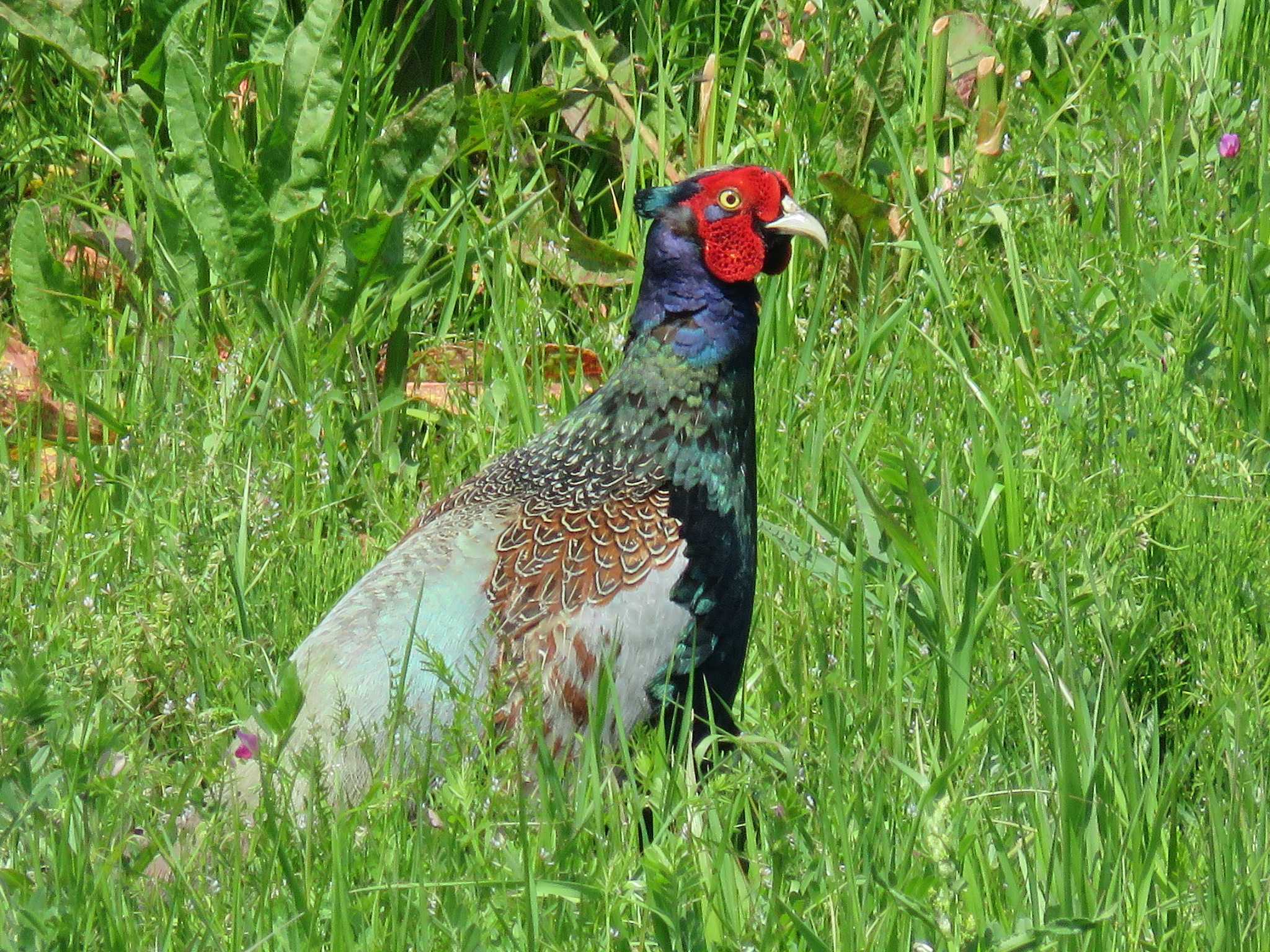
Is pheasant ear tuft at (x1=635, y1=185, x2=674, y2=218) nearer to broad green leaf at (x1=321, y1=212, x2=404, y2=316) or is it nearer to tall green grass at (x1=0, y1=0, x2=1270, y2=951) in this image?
tall green grass at (x1=0, y1=0, x2=1270, y2=951)

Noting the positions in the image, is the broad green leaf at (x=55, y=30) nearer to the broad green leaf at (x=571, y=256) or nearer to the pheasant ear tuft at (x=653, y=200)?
the broad green leaf at (x=571, y=256)

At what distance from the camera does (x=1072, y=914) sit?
2.27 meters

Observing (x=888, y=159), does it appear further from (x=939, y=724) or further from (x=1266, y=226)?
(x=939, y=724)

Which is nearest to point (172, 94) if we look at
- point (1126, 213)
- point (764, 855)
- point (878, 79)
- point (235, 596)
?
point (235, 596)

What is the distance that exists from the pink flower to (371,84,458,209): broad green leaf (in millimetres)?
2380

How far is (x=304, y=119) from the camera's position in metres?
4.55

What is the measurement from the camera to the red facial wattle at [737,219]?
3.35m

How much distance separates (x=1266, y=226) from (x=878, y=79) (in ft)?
3.88

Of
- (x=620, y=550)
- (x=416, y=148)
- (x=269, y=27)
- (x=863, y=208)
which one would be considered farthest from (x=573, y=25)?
(x=620, y=550)

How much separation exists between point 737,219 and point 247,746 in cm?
146

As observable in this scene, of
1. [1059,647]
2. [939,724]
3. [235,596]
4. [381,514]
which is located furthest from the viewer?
[381,514]

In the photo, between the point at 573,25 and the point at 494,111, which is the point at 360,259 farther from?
the point at 573,25

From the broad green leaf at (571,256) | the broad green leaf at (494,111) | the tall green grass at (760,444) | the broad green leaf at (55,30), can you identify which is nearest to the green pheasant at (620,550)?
the tall green grass at (760,444)

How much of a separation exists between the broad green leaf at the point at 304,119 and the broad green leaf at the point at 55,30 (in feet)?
2.15
